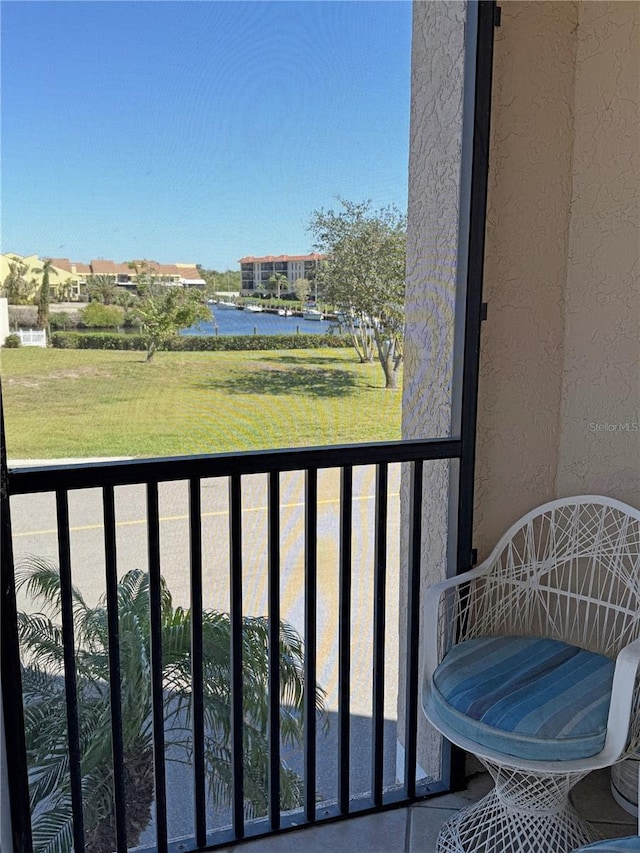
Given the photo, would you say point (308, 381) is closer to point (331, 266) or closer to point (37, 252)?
point (331, 266)

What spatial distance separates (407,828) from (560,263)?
1687 mm

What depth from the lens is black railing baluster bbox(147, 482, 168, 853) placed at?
2.00 meters

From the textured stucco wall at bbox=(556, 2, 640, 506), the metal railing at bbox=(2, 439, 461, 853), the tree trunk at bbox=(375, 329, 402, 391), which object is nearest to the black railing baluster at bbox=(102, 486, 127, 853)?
the metal railing at bbox=(2, 439, 461, 853)

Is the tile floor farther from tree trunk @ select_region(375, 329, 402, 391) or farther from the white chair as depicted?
tree trunk @ select_region(375, 329, 402, 391)

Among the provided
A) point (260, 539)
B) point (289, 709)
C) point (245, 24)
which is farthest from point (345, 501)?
point (245, 24)

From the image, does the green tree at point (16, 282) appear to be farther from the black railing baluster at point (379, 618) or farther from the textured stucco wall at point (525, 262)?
the textured stucco wall at point (525, 262)

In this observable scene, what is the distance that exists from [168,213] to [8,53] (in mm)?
460

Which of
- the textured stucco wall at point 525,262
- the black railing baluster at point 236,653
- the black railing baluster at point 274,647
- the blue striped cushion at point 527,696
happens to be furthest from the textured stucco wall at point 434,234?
the black railing baluster at point 236,653

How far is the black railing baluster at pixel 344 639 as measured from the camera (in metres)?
2.20

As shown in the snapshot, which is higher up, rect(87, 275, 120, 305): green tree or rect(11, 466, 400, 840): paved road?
rect(87, 275, 120, 305): green tree

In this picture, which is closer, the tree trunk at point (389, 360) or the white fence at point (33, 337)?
the white fence at point (33, 337)

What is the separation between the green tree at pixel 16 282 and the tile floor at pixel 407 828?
154cm

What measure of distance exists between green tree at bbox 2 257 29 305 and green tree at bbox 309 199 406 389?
72cm

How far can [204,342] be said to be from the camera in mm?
1980
